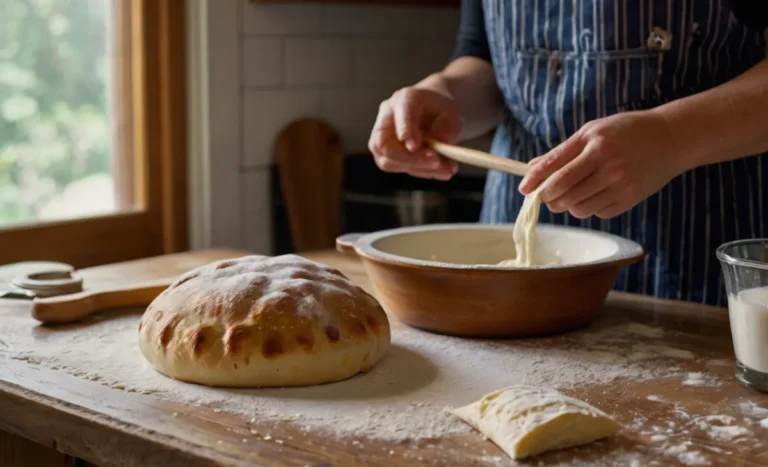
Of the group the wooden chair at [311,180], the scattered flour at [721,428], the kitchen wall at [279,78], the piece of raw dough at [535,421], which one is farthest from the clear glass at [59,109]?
the scattered flour at [721,428]

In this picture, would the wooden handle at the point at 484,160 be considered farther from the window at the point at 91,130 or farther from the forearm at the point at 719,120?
the window at the point at 91,130

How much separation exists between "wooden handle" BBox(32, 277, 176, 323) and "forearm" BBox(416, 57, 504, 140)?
550 mm

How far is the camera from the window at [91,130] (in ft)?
6.40

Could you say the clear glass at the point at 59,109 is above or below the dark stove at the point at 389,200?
above

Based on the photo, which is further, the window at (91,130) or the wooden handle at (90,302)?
the window at (91,130)

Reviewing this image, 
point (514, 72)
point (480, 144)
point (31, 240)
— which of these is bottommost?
point (31, 240)

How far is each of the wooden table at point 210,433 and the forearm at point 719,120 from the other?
9.5 inches

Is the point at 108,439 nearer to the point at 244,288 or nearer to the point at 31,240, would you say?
the point at 244,288

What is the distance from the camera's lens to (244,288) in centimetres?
104

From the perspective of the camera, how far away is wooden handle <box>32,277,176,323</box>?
1.19m

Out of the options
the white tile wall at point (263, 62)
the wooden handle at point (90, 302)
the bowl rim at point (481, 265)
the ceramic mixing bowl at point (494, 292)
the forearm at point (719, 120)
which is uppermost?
the white tile wall at point (263, 62)

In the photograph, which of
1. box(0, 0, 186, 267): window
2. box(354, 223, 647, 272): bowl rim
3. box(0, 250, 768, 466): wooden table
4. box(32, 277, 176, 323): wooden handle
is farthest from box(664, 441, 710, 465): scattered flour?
box(0, 0, 186, 267): window

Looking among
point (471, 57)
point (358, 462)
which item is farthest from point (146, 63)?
point (358, 462)

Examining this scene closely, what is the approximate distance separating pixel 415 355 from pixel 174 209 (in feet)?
4.12
